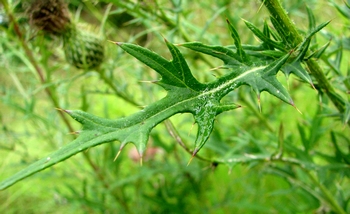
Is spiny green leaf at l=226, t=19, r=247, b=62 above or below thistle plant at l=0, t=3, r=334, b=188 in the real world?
above

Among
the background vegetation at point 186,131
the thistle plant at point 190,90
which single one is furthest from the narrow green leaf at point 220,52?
the background vegetation at point 186,131

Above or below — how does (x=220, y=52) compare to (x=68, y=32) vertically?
below

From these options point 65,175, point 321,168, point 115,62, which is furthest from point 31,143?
point 321,168

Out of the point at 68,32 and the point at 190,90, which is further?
the point at 68,32

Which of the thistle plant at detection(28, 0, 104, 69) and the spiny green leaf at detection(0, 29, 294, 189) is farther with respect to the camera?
the thistle plant at detection(28, 0, 104, 69)

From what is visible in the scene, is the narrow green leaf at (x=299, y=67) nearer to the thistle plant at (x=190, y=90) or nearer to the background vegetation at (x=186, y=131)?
the thistle plant at (x=190, y=90)

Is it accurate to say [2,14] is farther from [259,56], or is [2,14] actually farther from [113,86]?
[259,56]

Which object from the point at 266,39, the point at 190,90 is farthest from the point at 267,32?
the point at 190,90

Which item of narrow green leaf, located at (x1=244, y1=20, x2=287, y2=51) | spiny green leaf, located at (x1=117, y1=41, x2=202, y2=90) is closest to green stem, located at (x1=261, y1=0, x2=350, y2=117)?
narrow green leaf, located at (x1=244, y1=20, x2=287, y2=51)

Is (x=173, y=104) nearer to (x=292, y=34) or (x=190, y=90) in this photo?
(x=190, y=90)

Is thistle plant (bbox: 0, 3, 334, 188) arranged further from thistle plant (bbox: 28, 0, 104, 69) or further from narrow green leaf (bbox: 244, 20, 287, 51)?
thistle plant (bbox: 28, 0, 104, 69)

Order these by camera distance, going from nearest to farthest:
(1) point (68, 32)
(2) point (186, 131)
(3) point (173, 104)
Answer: (3) point (173, 104), (1) point (68, 32), (2) point (186, 131)
